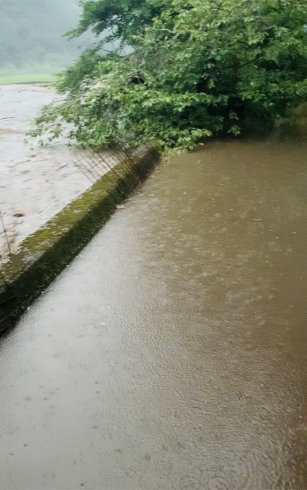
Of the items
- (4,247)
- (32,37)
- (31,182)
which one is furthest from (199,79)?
(32,37)

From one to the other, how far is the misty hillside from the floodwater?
4223 centimetres

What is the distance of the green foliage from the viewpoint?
25.0 feet

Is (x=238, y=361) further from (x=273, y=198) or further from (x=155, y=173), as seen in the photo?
(x=155, y=173)

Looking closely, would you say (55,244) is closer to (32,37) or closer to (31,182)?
(31,182)

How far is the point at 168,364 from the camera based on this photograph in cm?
286

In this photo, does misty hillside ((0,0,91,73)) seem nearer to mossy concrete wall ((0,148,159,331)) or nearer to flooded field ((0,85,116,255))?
flooded field ((0,85,116,255))

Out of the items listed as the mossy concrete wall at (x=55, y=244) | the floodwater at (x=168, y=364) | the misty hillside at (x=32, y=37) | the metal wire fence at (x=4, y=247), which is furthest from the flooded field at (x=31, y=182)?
the misty hillside at (x=32, y=37)

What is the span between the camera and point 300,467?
2.16m

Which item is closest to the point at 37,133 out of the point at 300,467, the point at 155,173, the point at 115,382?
the point at 155,173

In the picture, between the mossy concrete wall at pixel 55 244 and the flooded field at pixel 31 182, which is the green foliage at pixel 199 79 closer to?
the flooded field at pixel 31 182

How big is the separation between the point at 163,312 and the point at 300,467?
1.44 metres

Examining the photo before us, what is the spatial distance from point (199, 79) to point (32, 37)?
145 ft

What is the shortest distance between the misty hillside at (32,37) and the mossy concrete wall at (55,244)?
40.6 metres

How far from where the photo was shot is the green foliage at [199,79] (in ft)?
25.0
